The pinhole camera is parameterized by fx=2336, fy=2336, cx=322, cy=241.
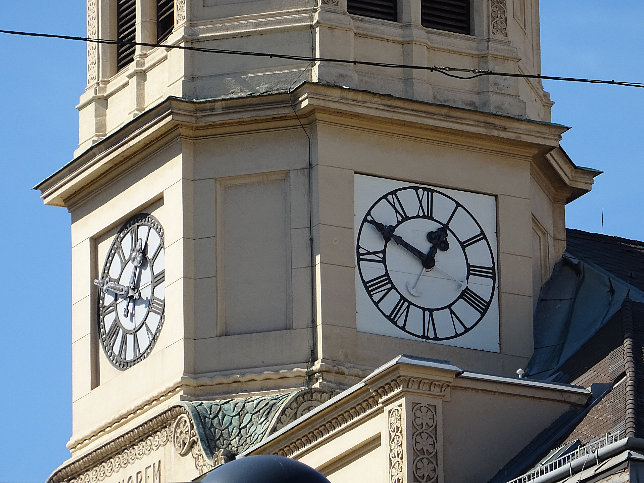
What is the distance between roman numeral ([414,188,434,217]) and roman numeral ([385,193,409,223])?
0.91 ft

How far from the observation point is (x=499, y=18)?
121ft

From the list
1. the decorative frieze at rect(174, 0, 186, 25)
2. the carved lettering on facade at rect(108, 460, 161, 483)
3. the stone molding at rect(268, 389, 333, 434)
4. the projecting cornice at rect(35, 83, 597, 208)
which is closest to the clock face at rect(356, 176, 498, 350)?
the projecting cornice at rect(35, 83, 597, 208)

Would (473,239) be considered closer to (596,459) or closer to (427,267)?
(427,267)

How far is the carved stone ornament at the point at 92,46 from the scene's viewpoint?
38.2 metres

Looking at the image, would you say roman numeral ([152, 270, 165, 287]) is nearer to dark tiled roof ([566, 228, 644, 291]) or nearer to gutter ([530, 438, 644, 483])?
dark tiled roof ([566, 228, 644, 291])

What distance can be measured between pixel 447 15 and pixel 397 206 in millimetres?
3553

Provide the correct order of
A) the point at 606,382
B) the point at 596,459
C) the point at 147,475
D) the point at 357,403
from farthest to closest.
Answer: the point at 147,475 < the point at 606,382 < the point at 357,403 < the point at 596,459

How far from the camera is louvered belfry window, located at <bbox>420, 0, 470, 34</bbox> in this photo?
119 feet

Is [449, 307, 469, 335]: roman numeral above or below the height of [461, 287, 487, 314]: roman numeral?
below

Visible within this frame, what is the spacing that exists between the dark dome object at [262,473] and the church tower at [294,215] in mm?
18570

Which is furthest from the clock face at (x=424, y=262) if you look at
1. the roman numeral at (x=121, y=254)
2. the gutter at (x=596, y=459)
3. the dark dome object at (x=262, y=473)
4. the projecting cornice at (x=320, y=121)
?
the dark dome object at (x=262, y=473)

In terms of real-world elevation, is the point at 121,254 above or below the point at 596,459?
above

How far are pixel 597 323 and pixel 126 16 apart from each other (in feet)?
31.1

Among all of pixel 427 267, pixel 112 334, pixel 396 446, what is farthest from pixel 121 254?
pixel 396 446
